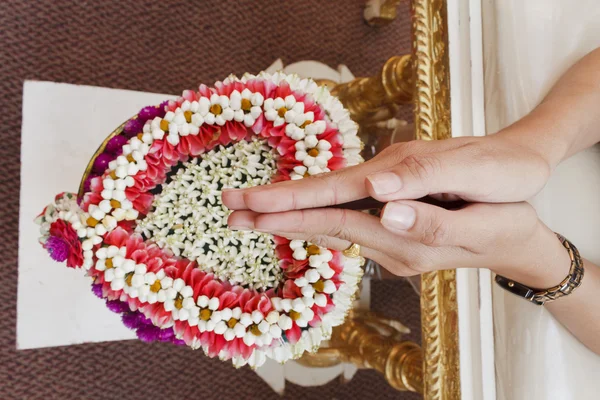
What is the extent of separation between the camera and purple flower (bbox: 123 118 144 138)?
717mm

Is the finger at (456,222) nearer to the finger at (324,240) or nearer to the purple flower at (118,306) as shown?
the finger at (324,240)

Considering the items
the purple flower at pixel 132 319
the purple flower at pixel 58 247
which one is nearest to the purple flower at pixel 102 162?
the purple flower at pixel 58 247

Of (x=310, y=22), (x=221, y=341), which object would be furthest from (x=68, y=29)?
(x=221, y=341)

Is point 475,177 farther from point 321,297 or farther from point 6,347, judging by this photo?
point 6,347

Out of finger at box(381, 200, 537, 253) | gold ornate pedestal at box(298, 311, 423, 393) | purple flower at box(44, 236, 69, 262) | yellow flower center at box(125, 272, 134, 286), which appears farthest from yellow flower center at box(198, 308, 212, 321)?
gold ornate pedestal at box(298, 311, 423, 393)

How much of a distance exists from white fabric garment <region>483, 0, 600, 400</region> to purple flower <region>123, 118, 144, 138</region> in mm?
599

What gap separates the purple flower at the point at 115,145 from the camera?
701 mm

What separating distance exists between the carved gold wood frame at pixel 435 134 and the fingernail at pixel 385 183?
0.48 meters

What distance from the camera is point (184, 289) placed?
66 centimetres

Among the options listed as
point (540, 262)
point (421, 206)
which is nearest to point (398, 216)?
point (421, 206)

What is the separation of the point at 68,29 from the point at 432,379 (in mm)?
1113

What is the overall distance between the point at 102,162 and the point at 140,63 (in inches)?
21.8

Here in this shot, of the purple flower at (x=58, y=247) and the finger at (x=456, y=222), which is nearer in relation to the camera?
the finger at (x=456, y=222)

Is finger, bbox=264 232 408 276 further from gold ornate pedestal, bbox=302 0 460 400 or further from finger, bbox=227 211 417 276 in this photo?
gold ornate pedestal, bbox=302 0 460 400
